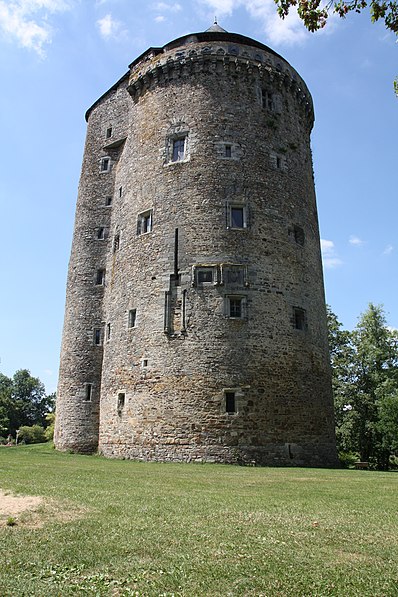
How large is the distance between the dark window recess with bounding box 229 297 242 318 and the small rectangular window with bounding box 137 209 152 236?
213 inches

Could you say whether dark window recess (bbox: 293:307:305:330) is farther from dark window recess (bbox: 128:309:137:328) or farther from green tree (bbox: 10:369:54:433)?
green tree (bbox: 10:369:54:433)

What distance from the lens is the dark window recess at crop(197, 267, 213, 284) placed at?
2084 cm

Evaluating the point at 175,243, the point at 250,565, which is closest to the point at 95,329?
the point at 175,243

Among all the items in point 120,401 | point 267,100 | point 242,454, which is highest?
point 267,100

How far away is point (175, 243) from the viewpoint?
21.7 metres

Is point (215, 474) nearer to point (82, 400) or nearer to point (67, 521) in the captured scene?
point (67, 521)

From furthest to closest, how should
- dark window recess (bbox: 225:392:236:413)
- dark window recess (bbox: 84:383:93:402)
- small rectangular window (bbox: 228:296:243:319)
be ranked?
1. dark window recess (bbox: 84:383:93:402)
2. small rectangular window (bbox: 228:296:243:319)
3. dark window recess (bbox: 225:392:236:413)

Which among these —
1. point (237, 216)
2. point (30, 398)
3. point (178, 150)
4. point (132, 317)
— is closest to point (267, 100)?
point (178, 150)

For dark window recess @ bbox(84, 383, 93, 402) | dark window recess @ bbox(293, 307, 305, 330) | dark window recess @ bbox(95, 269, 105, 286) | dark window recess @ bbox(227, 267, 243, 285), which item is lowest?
dark window recess @ bbox(84, 383, 93, 402)

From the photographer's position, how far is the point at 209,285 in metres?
20.7

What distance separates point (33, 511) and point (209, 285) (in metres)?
14.0

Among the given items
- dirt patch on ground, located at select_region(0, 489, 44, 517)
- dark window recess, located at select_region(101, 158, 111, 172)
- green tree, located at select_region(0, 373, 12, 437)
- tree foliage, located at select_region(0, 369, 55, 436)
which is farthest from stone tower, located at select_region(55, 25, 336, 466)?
tree foliage, located at select_region(0, 369, 55, 436)

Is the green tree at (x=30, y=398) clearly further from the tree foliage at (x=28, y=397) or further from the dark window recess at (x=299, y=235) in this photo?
the dark window recess at (x=299, y=235)

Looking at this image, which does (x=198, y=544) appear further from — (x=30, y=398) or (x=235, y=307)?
(x=30, y=398)
